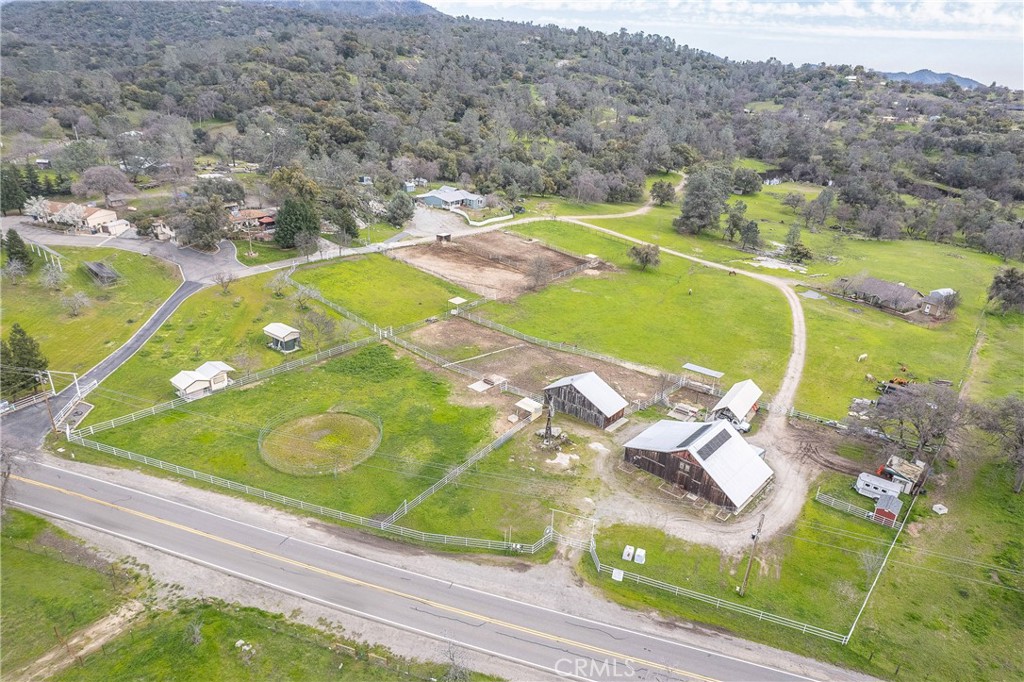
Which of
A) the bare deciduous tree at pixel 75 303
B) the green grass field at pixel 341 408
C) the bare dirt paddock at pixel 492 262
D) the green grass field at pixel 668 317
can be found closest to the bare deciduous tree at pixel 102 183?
the bare deciduous tree at pixel 75 303

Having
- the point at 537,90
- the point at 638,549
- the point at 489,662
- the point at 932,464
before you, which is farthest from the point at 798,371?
the point at 537,90

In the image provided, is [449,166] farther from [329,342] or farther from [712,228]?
[329,342]

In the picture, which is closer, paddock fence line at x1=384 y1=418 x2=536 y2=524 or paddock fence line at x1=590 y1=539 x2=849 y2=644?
paddock fence line at x1=590 y1=539 x2=849 y2=644

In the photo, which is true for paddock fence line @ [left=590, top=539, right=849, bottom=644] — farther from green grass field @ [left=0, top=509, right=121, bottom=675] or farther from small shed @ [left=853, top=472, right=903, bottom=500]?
green grass field @ [left=0, top=509, right=121, bottom=675]

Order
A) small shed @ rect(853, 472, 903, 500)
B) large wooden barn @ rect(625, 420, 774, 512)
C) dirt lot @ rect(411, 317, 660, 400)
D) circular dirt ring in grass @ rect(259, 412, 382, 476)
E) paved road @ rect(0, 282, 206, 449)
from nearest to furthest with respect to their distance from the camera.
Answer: large wooden barn @ rect(625, 420, 774, 512) → small shed @ rect(853, 472, 903, 500) → circular dirt ring in grass @ rect(259, 412, 382, 476) → paved road @ rect(0, 282, 206, 449) → dirt lot @ rect(411, 317, 660, 400)

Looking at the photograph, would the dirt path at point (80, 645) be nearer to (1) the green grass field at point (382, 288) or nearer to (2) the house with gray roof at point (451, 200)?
(1) the green grass field at point (382, 288)

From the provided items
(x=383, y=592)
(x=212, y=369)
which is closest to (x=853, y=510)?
(x=383, y=592)

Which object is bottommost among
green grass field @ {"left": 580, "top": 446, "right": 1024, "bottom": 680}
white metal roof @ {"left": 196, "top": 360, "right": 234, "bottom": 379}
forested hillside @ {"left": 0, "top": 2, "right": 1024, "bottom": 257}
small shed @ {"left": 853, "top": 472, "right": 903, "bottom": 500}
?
white metal roof @ {"left": 196, "top": 360, "right": 234, "bottom": 379}
